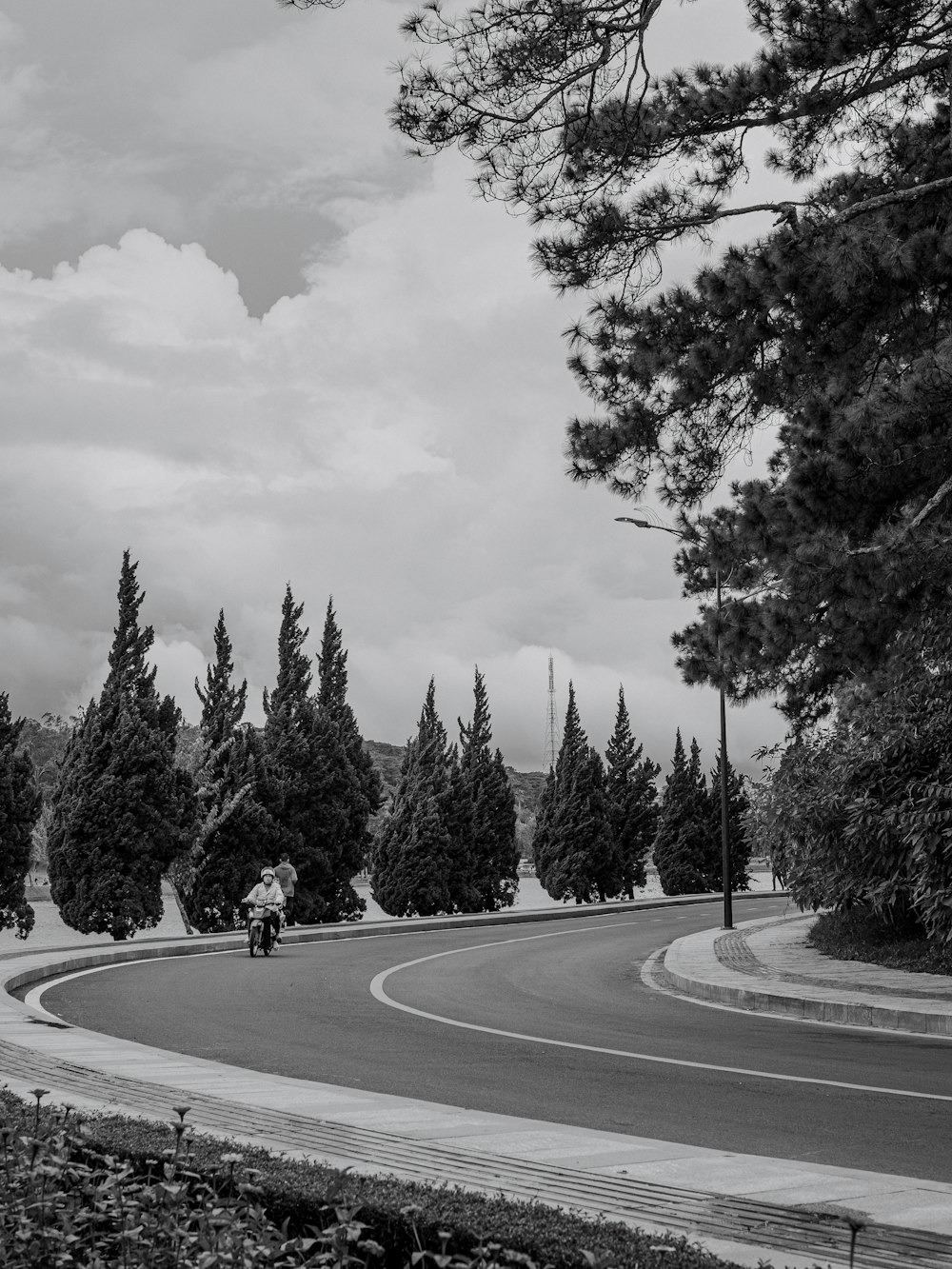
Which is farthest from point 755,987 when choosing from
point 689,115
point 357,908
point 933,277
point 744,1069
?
point 357,908

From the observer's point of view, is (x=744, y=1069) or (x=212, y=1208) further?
(x=744, y=1069)

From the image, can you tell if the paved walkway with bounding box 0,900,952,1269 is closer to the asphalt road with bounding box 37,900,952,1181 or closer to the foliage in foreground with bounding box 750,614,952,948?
the asphalt road with bounding box 37,900,952,1181

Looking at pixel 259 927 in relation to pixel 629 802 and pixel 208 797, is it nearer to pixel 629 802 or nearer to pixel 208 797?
pixel 208 797

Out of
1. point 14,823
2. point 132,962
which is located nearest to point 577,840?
point 14,823

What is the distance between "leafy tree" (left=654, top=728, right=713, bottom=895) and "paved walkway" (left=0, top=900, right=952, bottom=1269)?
47842 mm

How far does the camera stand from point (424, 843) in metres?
39.0

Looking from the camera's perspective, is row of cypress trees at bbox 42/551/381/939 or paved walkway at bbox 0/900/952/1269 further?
row of cypress trees at bbox 42/551/381/939

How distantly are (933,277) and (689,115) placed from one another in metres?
3.18

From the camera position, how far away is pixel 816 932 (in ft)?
73.8

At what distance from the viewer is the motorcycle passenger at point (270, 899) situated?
21.8 meters

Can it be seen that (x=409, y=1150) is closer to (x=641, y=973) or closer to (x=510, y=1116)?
(x=510, y=1116)

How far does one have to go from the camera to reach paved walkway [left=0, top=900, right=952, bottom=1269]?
5.05m

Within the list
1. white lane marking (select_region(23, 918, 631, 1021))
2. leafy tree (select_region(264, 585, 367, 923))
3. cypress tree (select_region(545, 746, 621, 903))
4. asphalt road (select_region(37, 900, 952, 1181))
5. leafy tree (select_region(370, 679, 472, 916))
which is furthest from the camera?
cypress tree (select_region(545, 746, 621, 903))

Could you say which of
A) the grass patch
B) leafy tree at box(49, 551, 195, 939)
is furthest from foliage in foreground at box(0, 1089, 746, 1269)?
leafy tree at box(49, 551, 195, 939)
